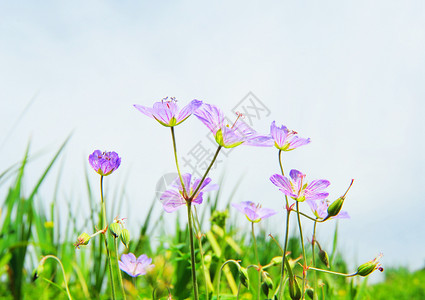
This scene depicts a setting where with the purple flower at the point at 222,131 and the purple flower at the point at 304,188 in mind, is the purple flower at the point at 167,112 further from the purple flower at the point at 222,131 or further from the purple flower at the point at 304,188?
the purple flower at the point at 304,188

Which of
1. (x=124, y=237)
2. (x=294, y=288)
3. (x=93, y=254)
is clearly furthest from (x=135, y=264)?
(x=93, y=254)

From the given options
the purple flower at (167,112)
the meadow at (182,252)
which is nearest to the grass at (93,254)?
the meadow at (182,252)

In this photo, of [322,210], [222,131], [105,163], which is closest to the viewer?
[222,131]

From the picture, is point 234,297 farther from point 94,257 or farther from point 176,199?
point 94,257

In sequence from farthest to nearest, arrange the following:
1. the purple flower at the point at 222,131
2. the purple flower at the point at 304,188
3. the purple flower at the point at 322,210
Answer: the purple flower at the point at 322,210, the purple flower at the point at 304,188, the purple flower at the point at 222,131

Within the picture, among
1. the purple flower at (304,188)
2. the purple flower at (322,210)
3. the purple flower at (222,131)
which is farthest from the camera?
the purple flower at (322,210)

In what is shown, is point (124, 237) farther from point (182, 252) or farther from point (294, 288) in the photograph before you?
point (182, 252)
